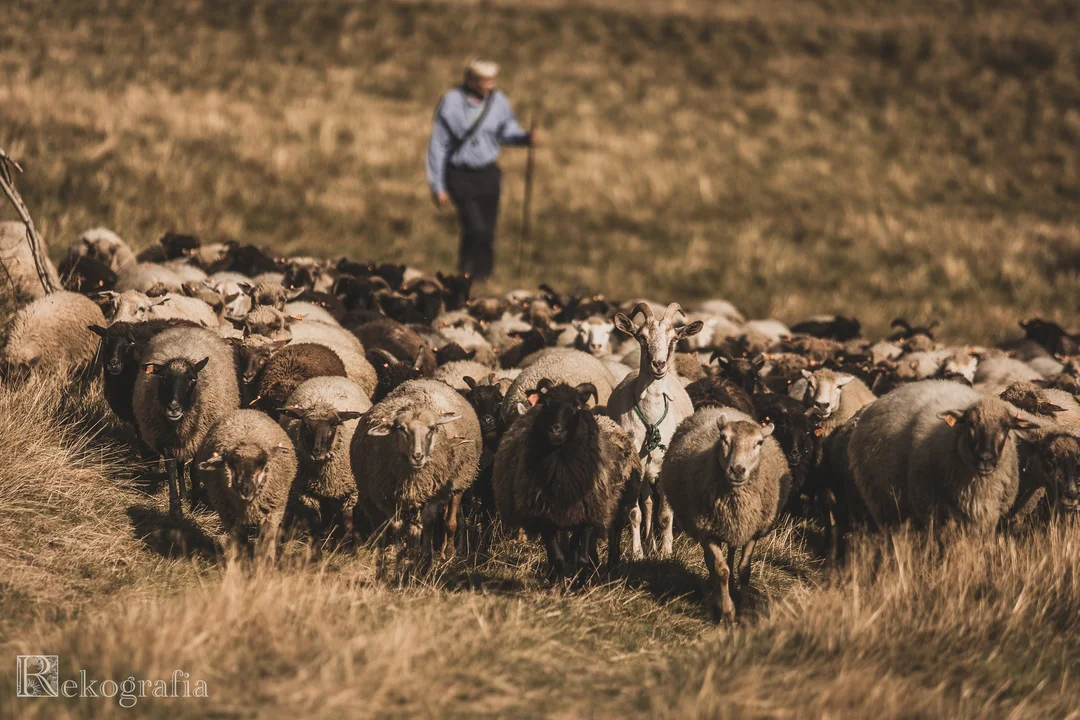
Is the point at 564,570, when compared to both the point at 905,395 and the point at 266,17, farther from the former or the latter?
the point at 266,17

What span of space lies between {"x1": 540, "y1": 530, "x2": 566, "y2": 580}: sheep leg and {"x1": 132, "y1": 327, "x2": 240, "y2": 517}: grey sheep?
2811 mm

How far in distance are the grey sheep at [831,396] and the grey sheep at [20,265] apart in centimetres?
755

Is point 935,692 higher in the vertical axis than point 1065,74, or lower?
lower

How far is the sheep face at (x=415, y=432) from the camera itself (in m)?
7.72

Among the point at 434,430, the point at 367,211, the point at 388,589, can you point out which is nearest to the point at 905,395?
the point at 434,430

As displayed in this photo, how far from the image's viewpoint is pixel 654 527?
30.0 ft

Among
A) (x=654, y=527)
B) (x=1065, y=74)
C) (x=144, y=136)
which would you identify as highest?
(x=1065, y=74)

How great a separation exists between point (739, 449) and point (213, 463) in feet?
11.8

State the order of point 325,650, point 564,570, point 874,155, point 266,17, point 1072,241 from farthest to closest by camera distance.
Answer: point 266,17 < point 874,155 < point 1072,241 < point 564,570 < point 325,650

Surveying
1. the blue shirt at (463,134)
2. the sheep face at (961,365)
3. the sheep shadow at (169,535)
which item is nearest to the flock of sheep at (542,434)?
the sheep shadow at (169,535)

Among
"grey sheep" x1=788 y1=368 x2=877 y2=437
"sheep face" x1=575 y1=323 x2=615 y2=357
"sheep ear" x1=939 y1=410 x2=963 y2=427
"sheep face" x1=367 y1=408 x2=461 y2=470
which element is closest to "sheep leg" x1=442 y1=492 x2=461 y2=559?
"sheep face" x1=367 y1=408 x2=461 y2=470

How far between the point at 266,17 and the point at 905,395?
106ft

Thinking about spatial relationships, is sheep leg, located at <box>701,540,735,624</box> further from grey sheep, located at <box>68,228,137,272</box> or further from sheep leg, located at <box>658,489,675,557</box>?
grey sheep, located at <box>68,228,137,272</box>

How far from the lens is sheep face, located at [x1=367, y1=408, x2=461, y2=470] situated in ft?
25.3
